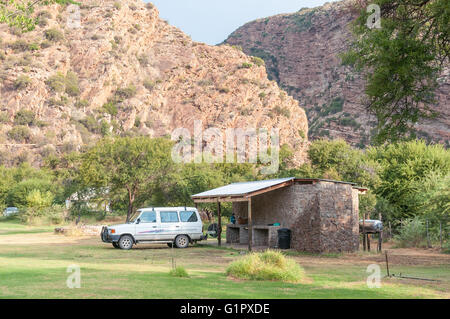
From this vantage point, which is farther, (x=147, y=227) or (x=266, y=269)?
(x=147, y=227)

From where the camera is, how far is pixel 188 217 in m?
23.1

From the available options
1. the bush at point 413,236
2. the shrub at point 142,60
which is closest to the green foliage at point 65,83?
the shrub at point 142,60

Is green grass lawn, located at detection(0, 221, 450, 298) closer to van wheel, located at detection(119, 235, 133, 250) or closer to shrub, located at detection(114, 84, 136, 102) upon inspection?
van wheel, located at detection(119, 235, 133, 250)

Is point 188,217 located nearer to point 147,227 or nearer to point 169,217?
point 169,217

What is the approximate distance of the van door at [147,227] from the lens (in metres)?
22.2

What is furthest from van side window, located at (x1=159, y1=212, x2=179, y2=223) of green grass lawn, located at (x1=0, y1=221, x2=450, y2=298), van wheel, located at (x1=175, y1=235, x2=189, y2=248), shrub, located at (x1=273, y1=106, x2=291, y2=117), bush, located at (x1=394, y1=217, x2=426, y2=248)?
shrub, located at (x1=273, y1=106, x2=291, y2=117)

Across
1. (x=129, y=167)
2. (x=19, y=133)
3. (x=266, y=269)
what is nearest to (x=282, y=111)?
(x=19, y=133)

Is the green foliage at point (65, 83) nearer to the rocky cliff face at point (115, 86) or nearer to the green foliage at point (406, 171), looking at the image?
the rocky cliff face at point (115, 86)

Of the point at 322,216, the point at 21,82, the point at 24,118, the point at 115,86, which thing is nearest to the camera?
the point at 322,216

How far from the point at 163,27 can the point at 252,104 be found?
31712 mm

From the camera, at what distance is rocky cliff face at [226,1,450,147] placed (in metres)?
87.5

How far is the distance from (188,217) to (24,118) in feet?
203

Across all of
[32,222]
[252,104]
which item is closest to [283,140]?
[252,104]

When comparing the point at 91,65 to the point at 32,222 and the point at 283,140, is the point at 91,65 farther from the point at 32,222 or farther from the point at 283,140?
the point at 32,222
